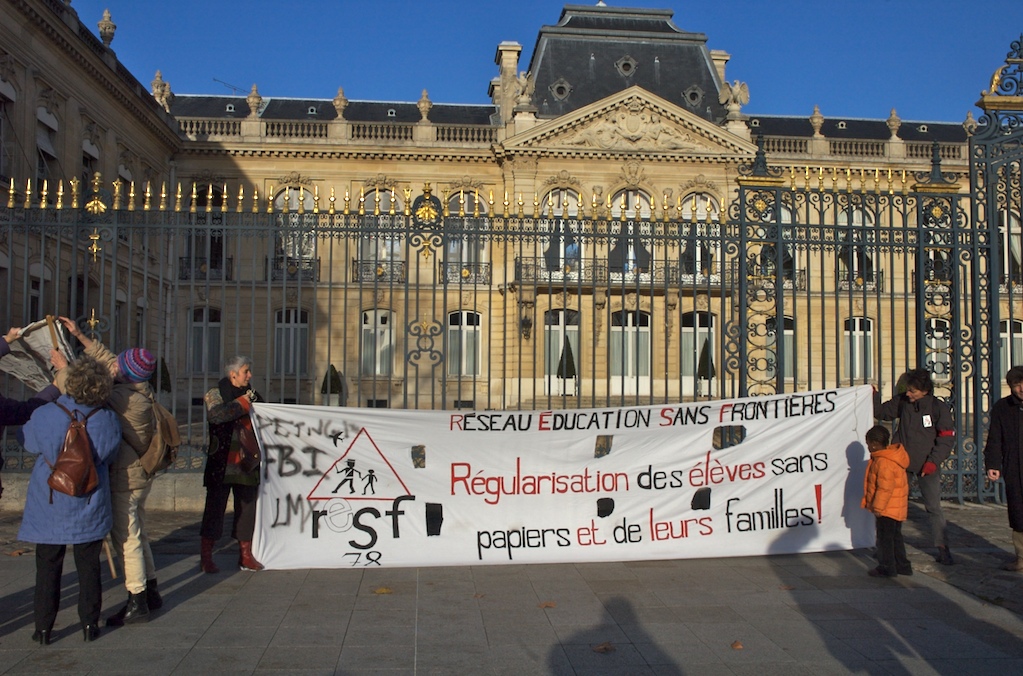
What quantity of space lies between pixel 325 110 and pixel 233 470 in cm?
3216

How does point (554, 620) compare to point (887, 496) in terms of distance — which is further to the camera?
point (887, 496)

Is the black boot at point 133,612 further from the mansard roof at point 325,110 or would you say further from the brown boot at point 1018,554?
the mansard roof at point 325,110

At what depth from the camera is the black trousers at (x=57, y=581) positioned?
492 centimetres

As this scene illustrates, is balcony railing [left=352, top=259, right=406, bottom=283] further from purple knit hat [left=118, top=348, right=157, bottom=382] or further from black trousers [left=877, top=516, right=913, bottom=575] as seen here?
black trousers [left=877, top=516, right=913, bottom=575]

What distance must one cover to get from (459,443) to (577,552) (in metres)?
1.24

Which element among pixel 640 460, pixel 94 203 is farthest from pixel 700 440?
pixel 94 203

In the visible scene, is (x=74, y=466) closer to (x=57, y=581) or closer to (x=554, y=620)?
(x=57, y=581)

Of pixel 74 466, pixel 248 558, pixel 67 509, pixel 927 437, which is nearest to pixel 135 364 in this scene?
pixel 74 466

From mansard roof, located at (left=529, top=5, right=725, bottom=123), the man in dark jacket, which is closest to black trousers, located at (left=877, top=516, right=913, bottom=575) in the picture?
the man in dark jacket

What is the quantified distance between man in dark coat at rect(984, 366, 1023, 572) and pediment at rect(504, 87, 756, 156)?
24.6 metres

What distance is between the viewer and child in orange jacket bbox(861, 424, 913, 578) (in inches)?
260

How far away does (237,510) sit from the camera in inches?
265

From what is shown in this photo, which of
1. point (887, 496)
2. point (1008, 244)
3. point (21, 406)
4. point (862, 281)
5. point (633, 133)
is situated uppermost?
point (633, 133)

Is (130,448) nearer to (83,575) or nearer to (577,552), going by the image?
(83,575)
